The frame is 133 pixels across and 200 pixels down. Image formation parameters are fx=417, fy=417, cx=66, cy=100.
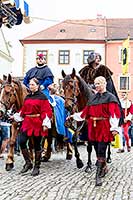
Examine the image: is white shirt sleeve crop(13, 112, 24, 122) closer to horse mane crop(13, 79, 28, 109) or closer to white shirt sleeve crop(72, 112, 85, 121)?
horse mane crop(13, 79, 28, 109)

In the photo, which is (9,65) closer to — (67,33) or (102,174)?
(67,33)

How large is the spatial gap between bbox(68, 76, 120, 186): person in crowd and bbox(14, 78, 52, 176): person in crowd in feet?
2.77

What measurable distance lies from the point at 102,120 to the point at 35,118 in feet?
4.21

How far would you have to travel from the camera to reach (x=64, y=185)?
6289 mm

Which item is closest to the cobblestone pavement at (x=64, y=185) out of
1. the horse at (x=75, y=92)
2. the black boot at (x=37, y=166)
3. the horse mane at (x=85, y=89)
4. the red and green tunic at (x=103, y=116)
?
the black boot at (x=37, y=166)

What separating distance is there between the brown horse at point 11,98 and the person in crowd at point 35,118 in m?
0.38

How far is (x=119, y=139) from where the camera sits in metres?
12.1

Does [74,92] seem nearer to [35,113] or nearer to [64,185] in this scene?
[35,113]

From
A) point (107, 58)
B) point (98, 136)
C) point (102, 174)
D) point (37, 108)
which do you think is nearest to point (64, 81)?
point (37, 108)

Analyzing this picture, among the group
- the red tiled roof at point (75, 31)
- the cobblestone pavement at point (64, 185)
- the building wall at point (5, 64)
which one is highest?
the red tiled roof at point (75, 31)

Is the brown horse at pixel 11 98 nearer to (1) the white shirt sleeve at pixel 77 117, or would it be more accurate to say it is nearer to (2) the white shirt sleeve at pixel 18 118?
(2) the white shirt sleeve at pixel 18 118

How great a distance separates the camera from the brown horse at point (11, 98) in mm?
7598

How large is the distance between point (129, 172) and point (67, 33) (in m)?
37.6

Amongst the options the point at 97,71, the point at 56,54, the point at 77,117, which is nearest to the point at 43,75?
the point at 97,71
